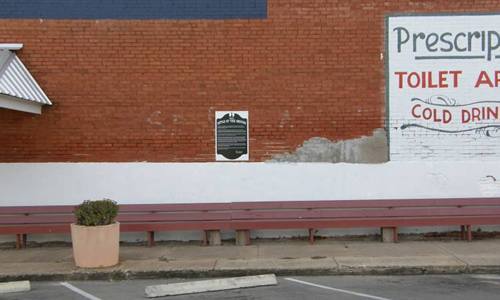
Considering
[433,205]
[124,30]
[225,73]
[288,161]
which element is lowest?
[433,205]

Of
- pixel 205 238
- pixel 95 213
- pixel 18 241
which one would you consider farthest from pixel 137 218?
pixel 18 241

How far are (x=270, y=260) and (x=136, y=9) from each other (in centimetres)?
561

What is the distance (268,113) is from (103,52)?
345 centimetres

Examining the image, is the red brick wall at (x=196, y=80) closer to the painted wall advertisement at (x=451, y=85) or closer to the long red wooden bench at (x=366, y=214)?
the painted wall advertisement at (x=451, y=85)

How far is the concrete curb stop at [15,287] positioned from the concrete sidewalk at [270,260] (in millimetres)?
399

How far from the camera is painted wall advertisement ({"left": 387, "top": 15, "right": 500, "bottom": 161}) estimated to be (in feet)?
37.0

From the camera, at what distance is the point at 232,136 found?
1133 centimetres

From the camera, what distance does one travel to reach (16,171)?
11.3 meters

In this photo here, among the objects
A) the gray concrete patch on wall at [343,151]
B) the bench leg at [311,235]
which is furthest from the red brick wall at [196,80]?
the bench leg at [311,235]

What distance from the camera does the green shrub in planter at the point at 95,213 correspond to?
8.97 m

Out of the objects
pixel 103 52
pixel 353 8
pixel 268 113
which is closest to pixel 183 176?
pixel 268 113

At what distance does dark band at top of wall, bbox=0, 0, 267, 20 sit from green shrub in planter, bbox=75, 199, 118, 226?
4151 millimetres

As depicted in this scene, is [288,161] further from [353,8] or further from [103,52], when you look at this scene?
[103,52]

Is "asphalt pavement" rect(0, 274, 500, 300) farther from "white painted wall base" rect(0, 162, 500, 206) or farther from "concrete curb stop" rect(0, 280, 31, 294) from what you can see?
"white painted wall base" rect(0, 162, 500, 206)
